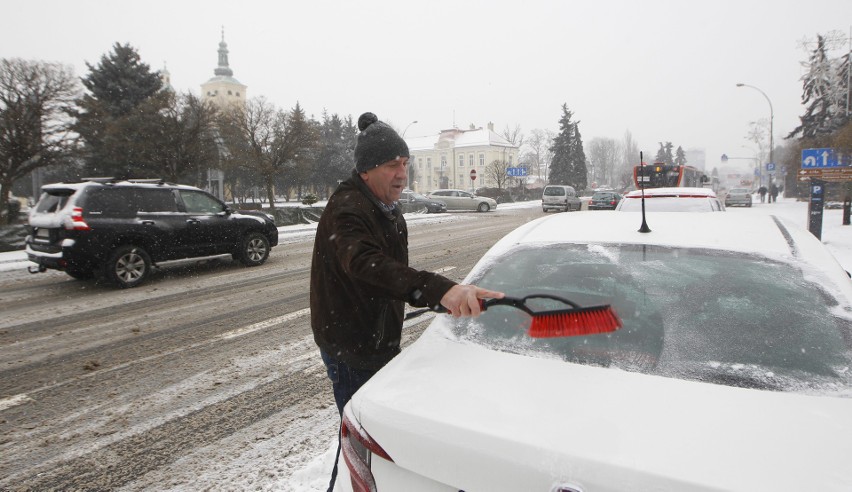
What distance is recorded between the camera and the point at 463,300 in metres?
1.60

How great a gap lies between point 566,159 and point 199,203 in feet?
197

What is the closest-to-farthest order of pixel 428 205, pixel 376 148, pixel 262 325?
pixel 376 148
pixel 262 325
pixel 428 205

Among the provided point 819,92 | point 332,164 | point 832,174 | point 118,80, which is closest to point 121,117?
point 118,80

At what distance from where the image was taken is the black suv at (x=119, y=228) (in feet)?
26.1

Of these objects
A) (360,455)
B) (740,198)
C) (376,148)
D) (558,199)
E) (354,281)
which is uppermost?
(376,148)

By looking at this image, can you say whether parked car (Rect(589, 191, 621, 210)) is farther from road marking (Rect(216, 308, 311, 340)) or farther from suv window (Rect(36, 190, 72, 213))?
suv window (Rect(36, 190, 72, 213))

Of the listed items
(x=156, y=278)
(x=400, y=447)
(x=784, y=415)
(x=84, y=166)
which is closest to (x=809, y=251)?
(x=784, y=415)

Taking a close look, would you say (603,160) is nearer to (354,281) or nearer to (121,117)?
(121,117)

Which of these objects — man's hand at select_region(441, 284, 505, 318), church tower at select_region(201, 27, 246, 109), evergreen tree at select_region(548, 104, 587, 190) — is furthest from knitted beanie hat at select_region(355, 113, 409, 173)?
church tower at select_region(201, 27, 246, 109)

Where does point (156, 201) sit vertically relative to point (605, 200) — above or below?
above

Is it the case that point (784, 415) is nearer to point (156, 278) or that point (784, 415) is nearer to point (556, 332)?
point (556, 332)

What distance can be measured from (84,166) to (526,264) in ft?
114

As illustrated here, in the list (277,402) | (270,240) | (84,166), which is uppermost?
(84,166)

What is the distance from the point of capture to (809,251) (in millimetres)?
2211
